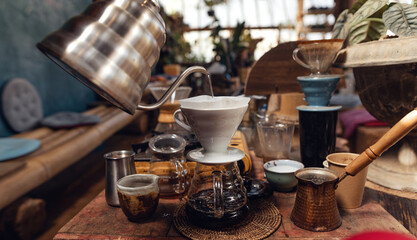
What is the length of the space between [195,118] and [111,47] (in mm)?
292

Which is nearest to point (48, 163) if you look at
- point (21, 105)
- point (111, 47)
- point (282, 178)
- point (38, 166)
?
point (38, 166)

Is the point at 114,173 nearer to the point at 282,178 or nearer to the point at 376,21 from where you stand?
the point at 282,178

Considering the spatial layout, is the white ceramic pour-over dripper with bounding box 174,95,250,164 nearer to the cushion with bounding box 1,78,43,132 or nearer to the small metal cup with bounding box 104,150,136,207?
the small metal cup with bounding box 104,150,136,207

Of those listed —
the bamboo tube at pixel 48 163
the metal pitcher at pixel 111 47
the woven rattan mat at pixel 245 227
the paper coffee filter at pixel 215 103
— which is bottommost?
the bamboo tube at pixel 48 163

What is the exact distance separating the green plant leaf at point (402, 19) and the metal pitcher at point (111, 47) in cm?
85

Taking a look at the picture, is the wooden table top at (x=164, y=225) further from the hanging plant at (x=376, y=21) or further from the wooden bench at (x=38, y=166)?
the wooden bench at (x=38, y=166)

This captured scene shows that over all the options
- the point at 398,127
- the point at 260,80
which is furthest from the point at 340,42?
the point at 260,80

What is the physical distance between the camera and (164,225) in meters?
0.83

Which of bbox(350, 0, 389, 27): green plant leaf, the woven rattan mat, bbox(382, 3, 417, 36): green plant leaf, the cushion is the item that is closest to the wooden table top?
the woven rattan mat

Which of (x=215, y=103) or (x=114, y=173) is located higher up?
(x=215, y=103)

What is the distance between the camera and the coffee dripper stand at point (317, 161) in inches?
30.2

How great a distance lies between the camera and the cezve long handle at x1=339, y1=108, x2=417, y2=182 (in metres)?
0.72

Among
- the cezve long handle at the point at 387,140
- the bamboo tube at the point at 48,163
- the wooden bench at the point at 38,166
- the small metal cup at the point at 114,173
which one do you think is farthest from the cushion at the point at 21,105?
the cezve long handle at the point at 387,140

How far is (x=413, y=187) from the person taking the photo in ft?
3.39
